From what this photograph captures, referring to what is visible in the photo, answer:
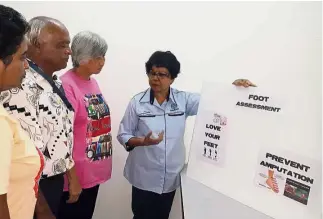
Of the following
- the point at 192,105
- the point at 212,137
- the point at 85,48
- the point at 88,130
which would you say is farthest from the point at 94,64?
the point at 212,137

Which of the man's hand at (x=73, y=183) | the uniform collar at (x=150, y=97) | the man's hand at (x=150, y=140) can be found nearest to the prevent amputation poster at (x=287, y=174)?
the man's hand at (x=150, y=140)

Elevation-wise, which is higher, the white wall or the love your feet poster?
the white wall

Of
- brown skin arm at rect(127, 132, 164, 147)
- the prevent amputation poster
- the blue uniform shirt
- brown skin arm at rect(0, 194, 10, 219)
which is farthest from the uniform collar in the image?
brown skin arm at rect(0, 194, 10, 219)

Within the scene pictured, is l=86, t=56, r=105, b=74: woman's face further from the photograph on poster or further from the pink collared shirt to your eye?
the photograph on poster

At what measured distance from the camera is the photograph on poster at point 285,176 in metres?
1.19

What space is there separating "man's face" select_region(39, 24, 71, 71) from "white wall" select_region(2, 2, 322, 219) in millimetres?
866

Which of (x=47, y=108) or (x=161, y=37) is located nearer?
(x=47, y=108)

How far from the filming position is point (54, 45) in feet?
4.53

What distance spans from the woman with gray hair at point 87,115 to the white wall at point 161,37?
538 millimetres

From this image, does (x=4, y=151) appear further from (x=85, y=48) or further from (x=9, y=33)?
(x=85, y=48)

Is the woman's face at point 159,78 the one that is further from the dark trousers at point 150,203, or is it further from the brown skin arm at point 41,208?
the brown skin arm at point 41,208

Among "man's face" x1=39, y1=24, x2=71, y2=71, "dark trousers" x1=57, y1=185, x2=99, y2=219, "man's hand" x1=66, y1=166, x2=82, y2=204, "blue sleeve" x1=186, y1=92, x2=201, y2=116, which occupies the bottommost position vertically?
"dark trousers" x1=57, y1=185, x2=99, y2=219

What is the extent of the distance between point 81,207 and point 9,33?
1327 millimetres

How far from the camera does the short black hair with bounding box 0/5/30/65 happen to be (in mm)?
817
